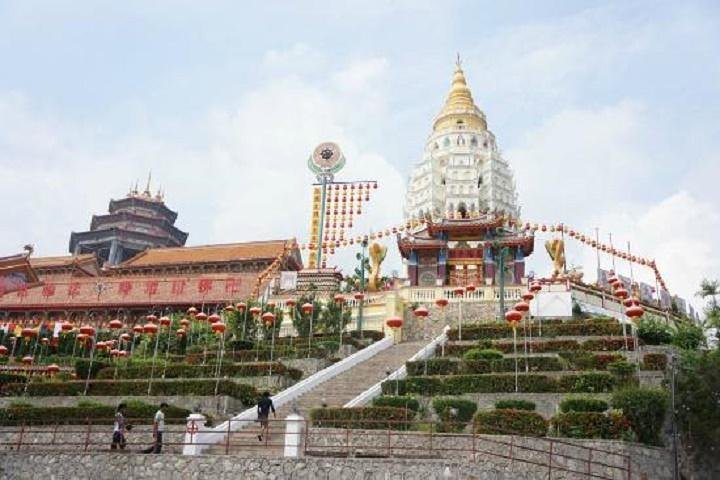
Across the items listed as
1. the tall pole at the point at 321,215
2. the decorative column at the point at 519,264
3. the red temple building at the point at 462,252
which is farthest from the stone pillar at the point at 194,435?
the decorative column at the point at 519,264

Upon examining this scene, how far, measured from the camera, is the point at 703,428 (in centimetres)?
2381

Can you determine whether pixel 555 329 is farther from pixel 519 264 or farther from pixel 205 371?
pixel 519 264

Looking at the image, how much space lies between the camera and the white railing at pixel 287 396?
2075 cm

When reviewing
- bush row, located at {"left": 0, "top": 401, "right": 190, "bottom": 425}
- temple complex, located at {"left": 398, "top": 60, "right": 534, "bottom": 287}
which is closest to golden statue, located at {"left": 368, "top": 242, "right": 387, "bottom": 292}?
temple complex, located at {"left": 398, "top": 60, "right": 534, "bottom": 287}

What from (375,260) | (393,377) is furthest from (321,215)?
(393,377)

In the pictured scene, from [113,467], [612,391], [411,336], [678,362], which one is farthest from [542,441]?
[411,336]

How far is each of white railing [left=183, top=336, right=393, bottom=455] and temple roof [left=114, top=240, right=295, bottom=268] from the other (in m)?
26.6

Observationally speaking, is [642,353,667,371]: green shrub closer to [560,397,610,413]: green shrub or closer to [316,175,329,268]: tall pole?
[560,397,610,413]: green shrub

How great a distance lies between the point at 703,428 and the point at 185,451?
50.5ft

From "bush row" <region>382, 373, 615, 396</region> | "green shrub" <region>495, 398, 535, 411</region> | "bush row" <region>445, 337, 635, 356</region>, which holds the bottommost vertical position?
"green shrub" <region>495, 398, 535, 411</region>

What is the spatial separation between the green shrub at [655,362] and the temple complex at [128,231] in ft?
214

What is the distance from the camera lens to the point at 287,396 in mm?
27109

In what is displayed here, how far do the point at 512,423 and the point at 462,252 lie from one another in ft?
116

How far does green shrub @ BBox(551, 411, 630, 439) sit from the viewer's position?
71.2ft
